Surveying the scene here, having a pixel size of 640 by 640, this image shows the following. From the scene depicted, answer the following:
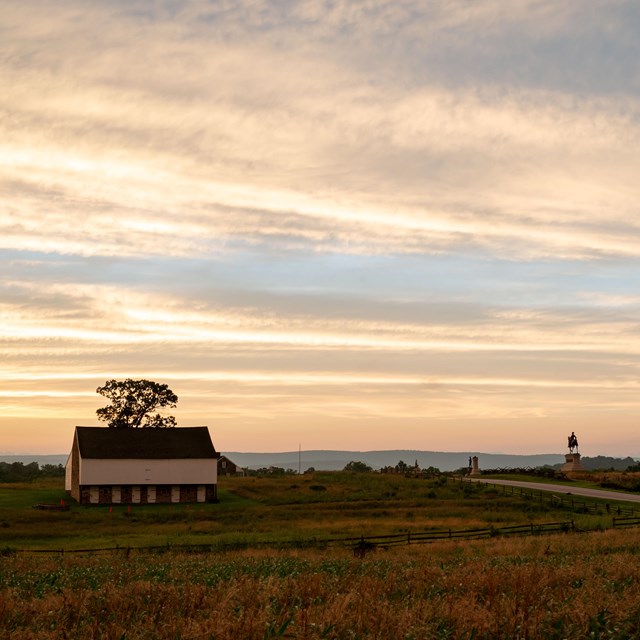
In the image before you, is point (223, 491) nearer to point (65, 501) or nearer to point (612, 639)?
point (65, 501)

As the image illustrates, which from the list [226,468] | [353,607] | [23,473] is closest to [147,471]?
[226,468]

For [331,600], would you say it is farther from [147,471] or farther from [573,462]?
[573,462]

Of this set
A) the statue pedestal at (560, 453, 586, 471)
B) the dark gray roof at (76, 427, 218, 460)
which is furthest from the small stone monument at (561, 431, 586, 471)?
the dark gray roof at (76, 427, 218, 460)

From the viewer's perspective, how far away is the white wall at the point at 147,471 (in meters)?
77.0

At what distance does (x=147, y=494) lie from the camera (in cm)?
7881

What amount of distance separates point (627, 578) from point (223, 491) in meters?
75.2

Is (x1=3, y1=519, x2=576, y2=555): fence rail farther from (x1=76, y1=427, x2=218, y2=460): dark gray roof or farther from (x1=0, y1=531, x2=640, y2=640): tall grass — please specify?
(x1=76, y1=427, x2=218, y2=460): dark gray roof

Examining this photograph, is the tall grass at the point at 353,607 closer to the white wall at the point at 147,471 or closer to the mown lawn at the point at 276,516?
the mown lawn at the point at 276,516

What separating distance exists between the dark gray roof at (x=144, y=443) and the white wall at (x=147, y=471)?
2.02 feet

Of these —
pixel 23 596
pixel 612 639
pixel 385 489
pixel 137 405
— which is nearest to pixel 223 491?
pixel 385 489

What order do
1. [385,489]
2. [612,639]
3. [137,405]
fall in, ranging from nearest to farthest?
[612,639] → [385,489] → [137,405]

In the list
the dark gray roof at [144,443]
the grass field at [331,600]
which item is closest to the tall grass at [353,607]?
the grass field at [331,600]

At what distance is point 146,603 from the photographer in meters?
14.0

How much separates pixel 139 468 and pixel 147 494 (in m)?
2.69
